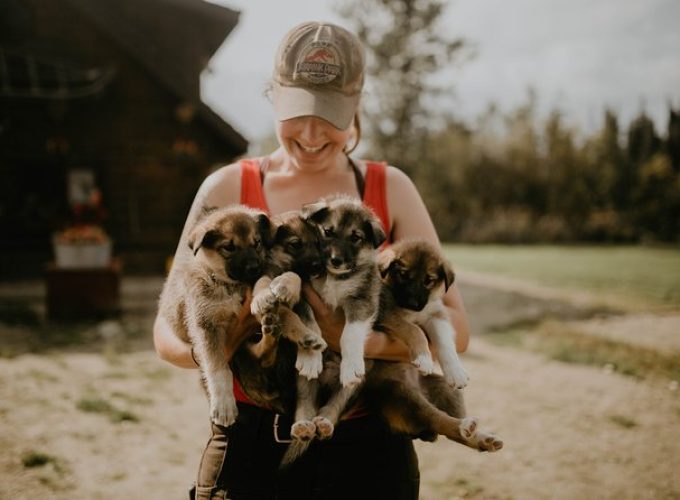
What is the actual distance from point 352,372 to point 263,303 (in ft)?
1.68

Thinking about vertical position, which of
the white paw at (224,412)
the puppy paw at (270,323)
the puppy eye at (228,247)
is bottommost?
the white paw at (224,412)

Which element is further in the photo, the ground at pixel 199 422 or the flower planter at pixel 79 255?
the flower planter at pixel 79 255

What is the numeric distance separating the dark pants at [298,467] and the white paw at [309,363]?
29 centimetres

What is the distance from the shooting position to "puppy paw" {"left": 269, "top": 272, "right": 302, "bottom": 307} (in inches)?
92.4

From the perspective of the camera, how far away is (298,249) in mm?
2801

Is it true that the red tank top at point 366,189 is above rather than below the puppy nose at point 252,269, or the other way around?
above

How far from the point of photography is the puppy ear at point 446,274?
9.63 feet

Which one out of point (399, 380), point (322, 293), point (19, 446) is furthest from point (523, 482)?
point (19, 446)

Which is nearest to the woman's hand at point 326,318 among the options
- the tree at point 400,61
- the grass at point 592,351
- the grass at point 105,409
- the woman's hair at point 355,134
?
the woman's hair at point 355,134

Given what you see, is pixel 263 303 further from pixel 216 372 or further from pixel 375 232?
pixel 375 232

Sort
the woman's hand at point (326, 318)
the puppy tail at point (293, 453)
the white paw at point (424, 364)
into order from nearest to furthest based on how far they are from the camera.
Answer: the puppy tail at point (293, 453), the white paw at point (424, 364), the woman's hand at point (326, 318)

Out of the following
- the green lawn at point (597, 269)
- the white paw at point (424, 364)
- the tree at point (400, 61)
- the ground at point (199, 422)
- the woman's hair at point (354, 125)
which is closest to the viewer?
the white paw at point (424, 364)

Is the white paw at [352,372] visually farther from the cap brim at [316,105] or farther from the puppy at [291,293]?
the cap brim at [316,105]

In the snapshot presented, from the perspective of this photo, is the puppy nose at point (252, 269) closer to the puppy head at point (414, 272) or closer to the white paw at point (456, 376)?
the puppy head at point (414, 272)
